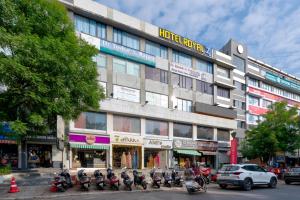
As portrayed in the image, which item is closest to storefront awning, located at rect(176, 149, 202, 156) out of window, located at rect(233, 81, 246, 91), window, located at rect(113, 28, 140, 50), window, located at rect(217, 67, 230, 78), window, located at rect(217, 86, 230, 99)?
window, located at rect(217, 86, 230, 99)

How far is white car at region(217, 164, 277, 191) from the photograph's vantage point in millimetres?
21172

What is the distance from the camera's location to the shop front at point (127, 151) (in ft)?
116

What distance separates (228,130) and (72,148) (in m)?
25.6

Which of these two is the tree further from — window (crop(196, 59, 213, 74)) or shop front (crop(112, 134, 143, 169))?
window (crop(196, 59, 213, 74))

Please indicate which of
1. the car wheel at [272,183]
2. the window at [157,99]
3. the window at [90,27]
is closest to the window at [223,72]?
the window at [157,99]

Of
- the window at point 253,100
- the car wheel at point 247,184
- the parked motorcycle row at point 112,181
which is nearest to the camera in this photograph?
the parked motorcycle row at point 112,181

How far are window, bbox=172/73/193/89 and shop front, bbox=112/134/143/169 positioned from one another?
853 centimetres

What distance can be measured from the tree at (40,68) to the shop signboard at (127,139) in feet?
45.2

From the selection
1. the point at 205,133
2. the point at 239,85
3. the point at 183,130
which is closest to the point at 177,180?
the point at 183,130

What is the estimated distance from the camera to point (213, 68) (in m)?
48.2

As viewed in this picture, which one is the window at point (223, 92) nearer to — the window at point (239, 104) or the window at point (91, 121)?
the window at point (239, 104)

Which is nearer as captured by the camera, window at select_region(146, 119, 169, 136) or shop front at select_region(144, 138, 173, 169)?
shop front at select_region(144, 138, 173, 169)

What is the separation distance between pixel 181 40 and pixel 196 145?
1243cm

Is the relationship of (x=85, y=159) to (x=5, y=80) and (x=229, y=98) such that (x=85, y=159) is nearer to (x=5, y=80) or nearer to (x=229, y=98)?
(x=5, y=80)
